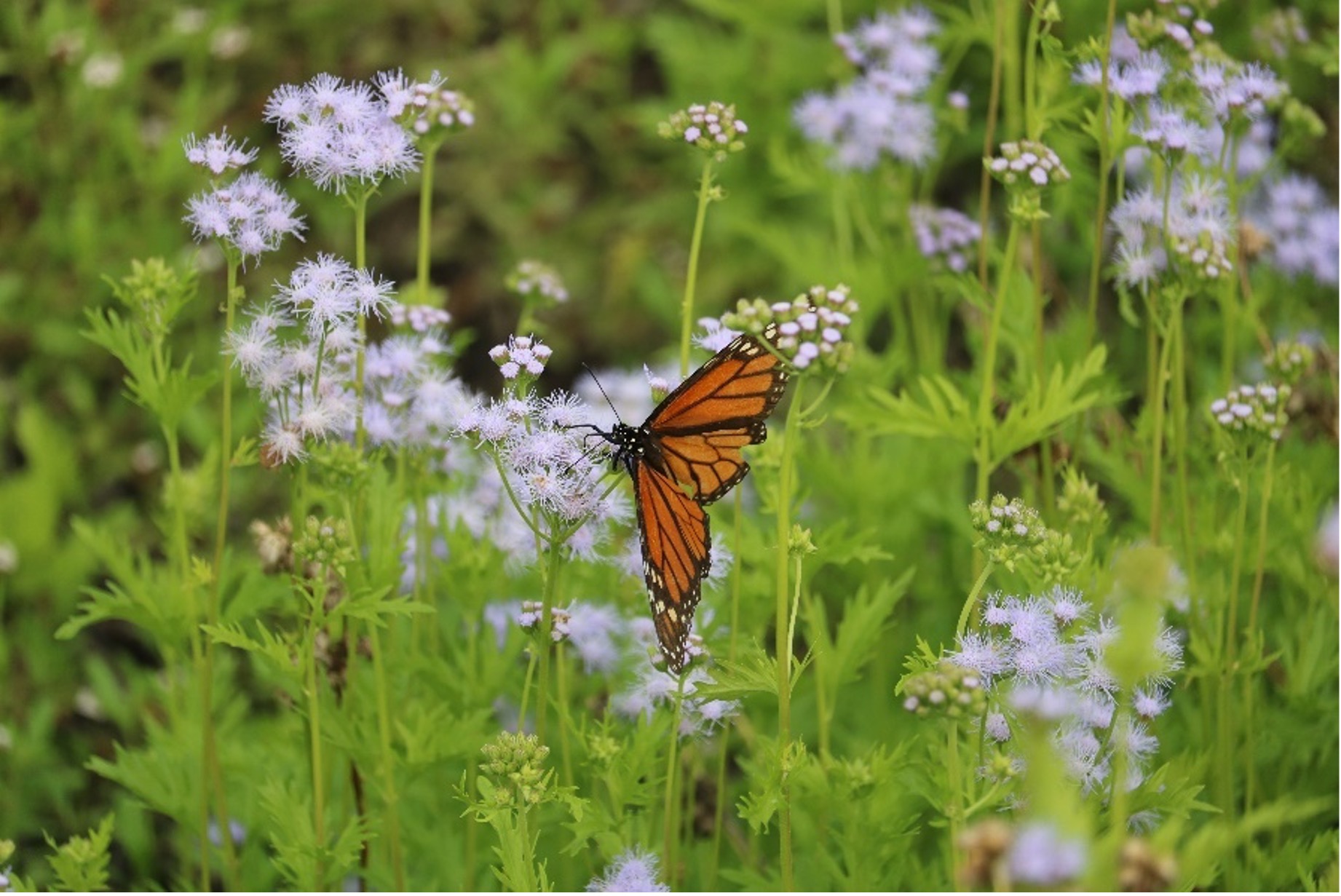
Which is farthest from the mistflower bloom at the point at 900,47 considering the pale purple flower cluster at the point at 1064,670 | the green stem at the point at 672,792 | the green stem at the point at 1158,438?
the green stem at the point at 672,792

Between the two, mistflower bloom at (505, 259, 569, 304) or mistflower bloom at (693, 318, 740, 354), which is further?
mistflower bloom at (505, 259, 569, 304)

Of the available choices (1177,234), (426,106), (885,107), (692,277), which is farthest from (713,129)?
(885,107)

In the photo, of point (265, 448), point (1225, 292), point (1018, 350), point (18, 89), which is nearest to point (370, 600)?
point (265, 448)

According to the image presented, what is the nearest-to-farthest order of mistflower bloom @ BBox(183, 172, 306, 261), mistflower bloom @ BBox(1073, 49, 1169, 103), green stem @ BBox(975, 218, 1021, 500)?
mistflower bloom @ BBox(183, 172, 306, 261) → green stem @ BBox(975, 218, 1021, 500) → mistflower bloom @ BBox(1073, 49, 1169, 103)

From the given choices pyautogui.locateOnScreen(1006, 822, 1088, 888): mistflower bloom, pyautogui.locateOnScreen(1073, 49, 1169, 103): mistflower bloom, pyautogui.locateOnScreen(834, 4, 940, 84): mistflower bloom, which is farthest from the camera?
pyautogui.locateOnScreen(834, 4, 940, 84): mistflower bloom

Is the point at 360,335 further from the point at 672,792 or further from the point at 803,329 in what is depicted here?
the point at 672,792

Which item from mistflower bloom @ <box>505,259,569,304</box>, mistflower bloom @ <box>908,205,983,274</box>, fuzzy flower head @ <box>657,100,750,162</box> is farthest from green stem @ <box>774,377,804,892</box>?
mistflower bloom @ <box>908,205,983,274</box>

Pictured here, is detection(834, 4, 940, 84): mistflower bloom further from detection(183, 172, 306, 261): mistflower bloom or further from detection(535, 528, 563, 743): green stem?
detection(535, 528, 563, 743): green stem

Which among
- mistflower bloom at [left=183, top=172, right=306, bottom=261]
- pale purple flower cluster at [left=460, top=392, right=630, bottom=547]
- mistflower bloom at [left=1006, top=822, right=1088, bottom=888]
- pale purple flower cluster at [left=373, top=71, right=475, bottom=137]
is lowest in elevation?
mistflower bloom at [left=1006, top=822, right=1088, bottom=888]
